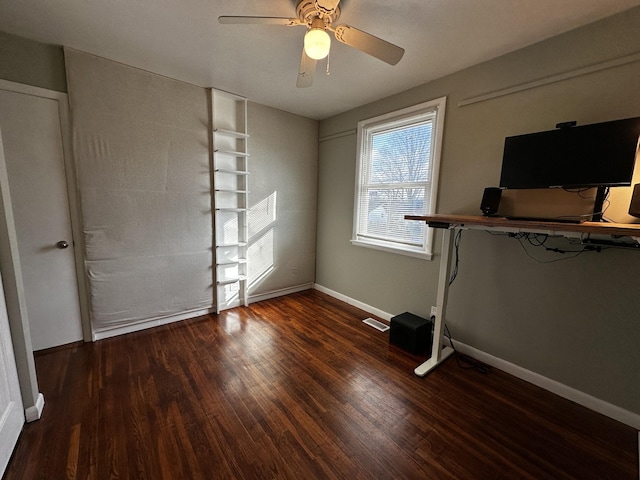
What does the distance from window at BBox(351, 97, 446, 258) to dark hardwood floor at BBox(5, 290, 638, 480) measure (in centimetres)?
125

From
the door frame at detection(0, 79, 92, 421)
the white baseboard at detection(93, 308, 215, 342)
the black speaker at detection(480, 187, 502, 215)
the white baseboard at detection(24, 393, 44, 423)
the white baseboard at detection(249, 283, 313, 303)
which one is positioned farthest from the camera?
the white baseboard at detection(249, 283, 313, 303)

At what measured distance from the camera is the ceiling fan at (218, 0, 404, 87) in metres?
1.33

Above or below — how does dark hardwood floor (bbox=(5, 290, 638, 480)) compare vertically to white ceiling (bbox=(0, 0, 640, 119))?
below

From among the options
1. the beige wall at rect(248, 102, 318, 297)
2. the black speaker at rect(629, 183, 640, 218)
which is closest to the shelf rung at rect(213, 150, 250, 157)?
the beige wall at rect(248, 102, 318, 297)

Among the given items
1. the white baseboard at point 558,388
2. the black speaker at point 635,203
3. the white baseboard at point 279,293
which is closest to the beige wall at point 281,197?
the white baseboard at point 279,293

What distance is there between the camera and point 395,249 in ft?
9.45

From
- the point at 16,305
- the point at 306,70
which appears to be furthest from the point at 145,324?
the point at 306,70

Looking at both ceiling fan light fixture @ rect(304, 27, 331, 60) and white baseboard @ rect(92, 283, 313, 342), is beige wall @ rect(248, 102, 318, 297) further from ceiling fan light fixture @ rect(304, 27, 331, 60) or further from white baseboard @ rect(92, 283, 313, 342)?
ceiling fan light fixture @ rect(304, 27, 331, 60)

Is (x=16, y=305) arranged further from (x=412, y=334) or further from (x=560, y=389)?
(x=560, y=389)

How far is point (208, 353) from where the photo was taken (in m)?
2.32

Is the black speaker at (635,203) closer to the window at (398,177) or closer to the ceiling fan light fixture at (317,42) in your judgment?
the window at (398,177)

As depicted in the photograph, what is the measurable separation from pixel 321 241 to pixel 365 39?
9.15ft

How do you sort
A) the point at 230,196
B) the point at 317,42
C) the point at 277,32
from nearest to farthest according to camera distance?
the point at 317,42 < the point at 277,32 < the point at 230,196

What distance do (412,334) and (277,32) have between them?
2.68 m
